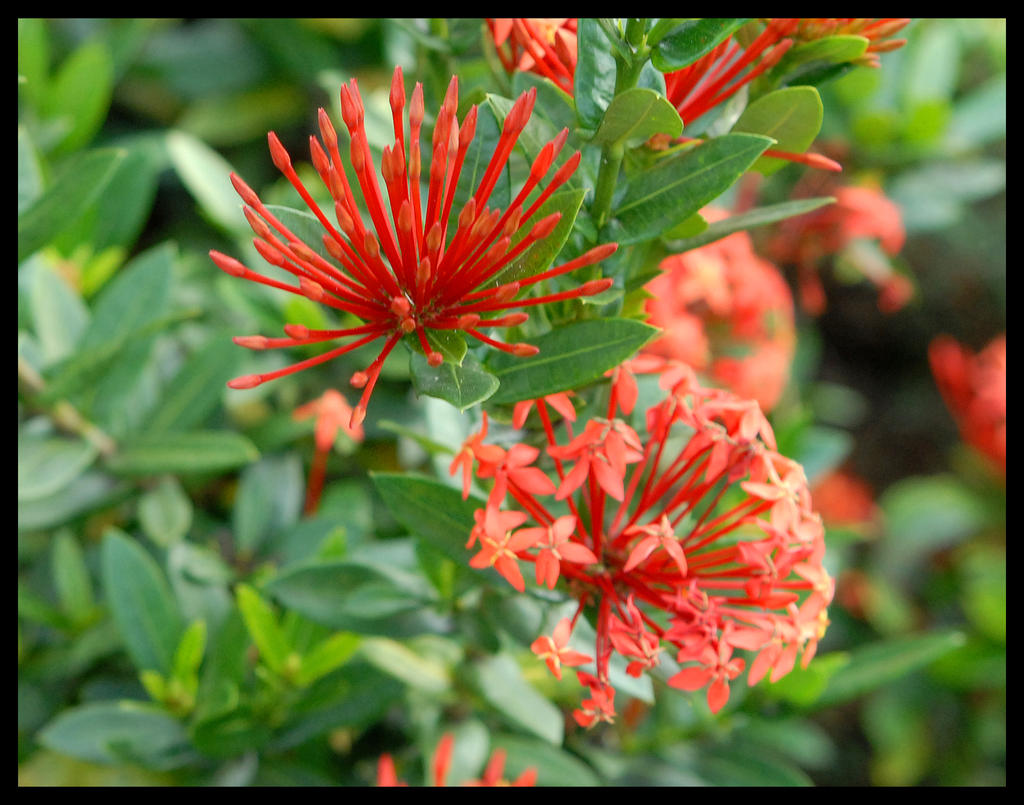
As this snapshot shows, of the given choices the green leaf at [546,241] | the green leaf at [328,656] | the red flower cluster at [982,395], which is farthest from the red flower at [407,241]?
the red flower cluster at [982,395]

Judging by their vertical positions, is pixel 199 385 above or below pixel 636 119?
below

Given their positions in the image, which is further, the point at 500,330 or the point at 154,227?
the point at 154,227

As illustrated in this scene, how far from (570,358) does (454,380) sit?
10 centimetres

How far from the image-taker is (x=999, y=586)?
1623 millimetres

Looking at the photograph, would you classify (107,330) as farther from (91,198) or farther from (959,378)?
(959,378)

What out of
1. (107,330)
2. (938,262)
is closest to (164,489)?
(107,330)

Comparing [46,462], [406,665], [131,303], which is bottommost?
[406,665]

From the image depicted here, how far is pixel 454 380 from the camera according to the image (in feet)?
2.06

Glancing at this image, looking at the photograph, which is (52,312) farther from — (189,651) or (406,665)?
(406,665)

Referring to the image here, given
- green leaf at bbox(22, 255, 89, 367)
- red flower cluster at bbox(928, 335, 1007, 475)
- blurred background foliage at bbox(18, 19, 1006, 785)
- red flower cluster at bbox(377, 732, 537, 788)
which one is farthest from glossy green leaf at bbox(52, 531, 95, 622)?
red flower cluster at bbox(928, 335, 1007, 475)

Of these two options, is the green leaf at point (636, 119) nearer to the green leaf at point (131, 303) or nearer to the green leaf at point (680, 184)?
the green leaf at point (680, 184)

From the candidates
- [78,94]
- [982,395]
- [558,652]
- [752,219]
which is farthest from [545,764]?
[78,94]

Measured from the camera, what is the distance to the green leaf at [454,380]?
61 centimetres
